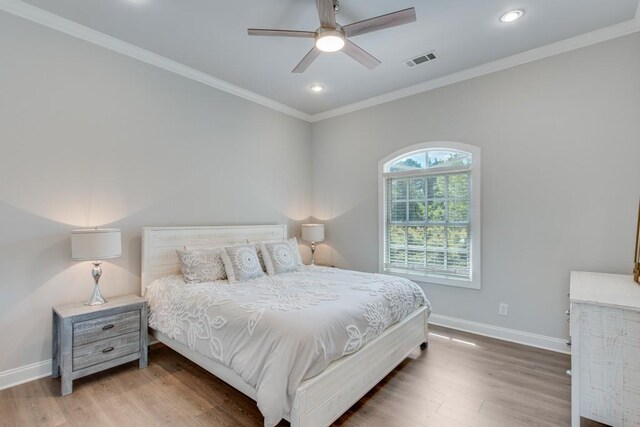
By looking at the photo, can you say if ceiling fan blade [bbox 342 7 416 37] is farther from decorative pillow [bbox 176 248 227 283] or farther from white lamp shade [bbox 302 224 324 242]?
white lamp shade [bbox 302 224 324 242]

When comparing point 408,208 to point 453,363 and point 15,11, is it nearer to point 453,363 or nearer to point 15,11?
point 453,363

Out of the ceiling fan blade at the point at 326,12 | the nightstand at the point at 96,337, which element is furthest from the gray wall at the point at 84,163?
the ceiling fan blade at the point at 326,12

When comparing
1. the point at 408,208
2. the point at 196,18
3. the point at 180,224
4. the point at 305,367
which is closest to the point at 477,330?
the point at 408,208

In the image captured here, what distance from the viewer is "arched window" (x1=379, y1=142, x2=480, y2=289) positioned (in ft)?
12.0

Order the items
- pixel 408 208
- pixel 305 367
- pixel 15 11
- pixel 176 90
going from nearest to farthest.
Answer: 1. pixel 305 367
2. pixel 15 11
3. pixel 176 90
4. pixel 408 208

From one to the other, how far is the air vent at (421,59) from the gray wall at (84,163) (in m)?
2.31

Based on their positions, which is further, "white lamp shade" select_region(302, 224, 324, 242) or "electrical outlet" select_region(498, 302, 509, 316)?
"white lamp shade" select_region(302, 224, 324, 242)

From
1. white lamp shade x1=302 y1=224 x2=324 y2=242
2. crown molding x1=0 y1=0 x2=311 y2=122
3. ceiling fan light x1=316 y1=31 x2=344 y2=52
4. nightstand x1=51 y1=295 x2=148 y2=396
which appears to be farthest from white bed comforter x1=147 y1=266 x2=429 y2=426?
crown molding x1=0 y1=0 x2=311 y2=122

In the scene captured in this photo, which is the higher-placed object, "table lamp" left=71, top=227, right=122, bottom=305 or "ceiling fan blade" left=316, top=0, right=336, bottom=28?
"ceiling fan blade" left=316, top=0, right=336, bottom=28

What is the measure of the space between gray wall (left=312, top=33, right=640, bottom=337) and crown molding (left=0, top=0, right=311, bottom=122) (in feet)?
8.01

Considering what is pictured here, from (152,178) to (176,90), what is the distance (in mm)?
1096

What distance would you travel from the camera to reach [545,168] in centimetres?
316

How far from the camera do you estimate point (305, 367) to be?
1.76 metres

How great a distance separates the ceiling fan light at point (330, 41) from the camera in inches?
89.7
